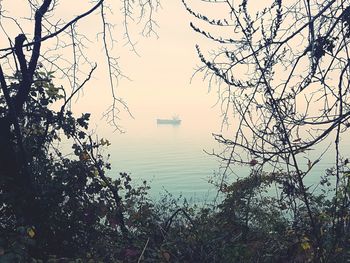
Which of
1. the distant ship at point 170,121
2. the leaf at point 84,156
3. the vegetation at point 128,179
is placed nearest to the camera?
the vegetation at point 128,179

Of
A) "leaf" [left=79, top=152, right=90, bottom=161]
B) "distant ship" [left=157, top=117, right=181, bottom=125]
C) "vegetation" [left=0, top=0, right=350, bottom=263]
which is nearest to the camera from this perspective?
"vegetation" [left=0, top=0, right=350, bottom=263]

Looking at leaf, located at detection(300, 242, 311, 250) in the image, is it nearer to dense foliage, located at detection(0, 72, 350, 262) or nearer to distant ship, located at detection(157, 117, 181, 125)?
dense foliage, located at detection(0, 72, 350, 262)

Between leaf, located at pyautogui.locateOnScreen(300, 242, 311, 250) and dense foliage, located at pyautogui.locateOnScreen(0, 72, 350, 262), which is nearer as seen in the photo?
dense foliage, located at pyautogui.locateOnScreen(0, 72, 350, 262)

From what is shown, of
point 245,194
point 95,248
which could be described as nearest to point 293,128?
point 95,248

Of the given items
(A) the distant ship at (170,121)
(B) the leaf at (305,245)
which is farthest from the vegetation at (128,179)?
(A) the distant ship at (170,121)

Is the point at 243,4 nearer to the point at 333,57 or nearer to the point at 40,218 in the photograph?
the point at 333,57

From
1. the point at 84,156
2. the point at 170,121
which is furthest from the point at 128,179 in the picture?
the point at 170,121

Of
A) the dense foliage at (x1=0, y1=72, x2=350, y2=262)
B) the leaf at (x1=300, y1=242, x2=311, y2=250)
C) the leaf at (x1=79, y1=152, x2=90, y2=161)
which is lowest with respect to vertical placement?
the leaf at (x1=300, y1=242, x2=311, y2=250)

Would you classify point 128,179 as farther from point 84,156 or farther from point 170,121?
point 170,121

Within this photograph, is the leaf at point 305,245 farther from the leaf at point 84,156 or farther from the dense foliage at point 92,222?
the leaf at point 84,156

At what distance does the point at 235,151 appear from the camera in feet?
10.5

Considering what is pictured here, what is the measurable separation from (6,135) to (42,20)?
63.2 inches

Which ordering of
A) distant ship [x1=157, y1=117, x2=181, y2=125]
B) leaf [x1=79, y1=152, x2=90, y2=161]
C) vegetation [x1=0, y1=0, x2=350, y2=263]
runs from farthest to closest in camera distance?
distant ship [x1=157, y1=117, x2=181, y2=125] < leaf [x1=79, y1=152, x2=90, y2=161] < vegetation [x1=0, y1=0, x2=350, y2=263]

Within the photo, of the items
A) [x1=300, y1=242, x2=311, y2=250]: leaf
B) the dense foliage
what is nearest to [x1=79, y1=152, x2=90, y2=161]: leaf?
the dense foliage
